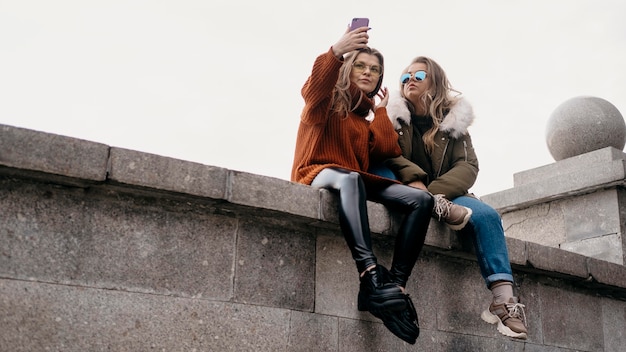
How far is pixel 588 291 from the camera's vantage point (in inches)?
248

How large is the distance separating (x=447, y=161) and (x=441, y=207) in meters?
0.68

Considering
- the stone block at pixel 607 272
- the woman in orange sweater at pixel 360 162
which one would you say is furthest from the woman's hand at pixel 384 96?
the stone block at pixel 607 272

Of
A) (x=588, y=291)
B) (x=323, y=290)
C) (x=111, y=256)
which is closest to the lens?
(x=111, y=256)

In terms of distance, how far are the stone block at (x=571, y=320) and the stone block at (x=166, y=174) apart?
119 inches

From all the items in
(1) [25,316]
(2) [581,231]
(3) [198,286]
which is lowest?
(1) [25,316]

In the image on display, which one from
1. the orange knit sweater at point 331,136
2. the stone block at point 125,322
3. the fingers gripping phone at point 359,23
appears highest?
the fingers gripping phone at point 359,23

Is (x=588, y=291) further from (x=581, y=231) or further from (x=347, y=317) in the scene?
(x=347, y=317)

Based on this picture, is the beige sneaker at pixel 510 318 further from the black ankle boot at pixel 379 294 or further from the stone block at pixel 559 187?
the stone block at pixel 559 187

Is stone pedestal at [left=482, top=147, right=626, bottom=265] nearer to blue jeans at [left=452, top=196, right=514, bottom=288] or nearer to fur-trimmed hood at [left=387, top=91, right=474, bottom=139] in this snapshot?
fur-trimmed hood at [left=387, top=91, right=474, bottom=139]

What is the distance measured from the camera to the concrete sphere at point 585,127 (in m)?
7.26

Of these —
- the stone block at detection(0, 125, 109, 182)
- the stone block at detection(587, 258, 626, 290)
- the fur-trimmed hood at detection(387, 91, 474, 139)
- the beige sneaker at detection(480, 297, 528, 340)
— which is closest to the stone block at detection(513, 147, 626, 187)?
the stone block at detection(587, 258, 626, 290)

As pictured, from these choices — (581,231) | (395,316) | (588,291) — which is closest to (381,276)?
(395,316)

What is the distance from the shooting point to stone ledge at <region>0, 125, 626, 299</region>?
3629mm

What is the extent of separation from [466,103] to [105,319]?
322cm
